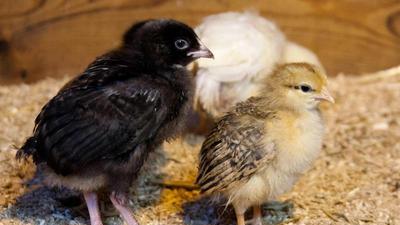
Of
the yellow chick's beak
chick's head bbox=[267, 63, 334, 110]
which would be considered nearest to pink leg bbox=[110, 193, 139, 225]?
chick's head bbox=[267, 63, 334, 110]

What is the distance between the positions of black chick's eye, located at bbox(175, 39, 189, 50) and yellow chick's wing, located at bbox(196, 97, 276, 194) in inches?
12.1

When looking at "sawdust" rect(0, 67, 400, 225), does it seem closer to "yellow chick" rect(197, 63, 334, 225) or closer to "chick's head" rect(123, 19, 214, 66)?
"yellow chick" rect(197, 63, 334, 225)

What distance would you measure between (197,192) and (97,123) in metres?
0.81

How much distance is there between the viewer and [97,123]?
2256 millimetres

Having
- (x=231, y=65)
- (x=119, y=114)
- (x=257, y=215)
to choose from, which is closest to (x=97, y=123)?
(x=119, y=114)

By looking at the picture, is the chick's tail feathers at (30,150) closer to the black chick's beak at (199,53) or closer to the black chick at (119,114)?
the black chick at (119,114)

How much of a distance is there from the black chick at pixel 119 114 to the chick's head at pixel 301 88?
329 millimetres

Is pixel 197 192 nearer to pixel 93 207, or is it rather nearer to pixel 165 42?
pixel 93 207

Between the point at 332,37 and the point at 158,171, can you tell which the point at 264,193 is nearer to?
the point at 158,171

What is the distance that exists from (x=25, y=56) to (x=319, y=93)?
6.25 ft

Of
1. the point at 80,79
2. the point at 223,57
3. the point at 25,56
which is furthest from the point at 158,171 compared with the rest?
the point at 25,56

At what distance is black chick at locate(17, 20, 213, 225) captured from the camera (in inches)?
88.9

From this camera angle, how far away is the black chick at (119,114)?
2.26 m

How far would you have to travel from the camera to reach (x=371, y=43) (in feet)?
13.2
